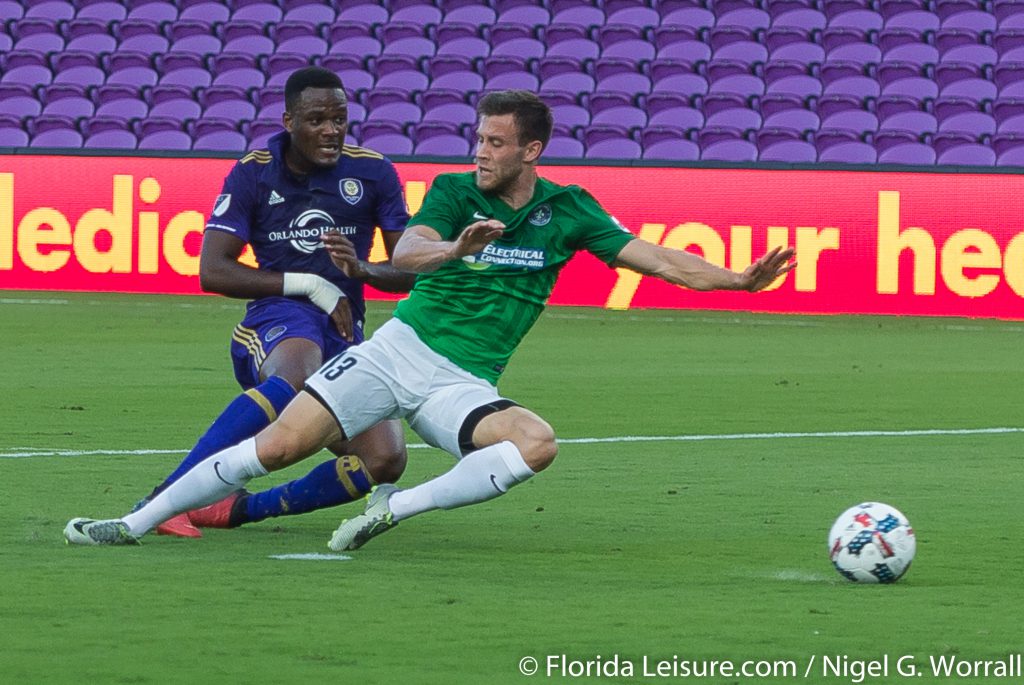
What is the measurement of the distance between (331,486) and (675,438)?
3781mm

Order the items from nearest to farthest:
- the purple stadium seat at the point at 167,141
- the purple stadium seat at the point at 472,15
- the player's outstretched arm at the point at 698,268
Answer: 1. the player's outstretched arm at the point at 698,268
2. the purple stadium seat at the point at 167,141
3. the purple stadium seat at the point at 472,15

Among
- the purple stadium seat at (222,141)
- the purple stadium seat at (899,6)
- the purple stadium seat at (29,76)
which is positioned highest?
the purple stadium seat at (899,6)

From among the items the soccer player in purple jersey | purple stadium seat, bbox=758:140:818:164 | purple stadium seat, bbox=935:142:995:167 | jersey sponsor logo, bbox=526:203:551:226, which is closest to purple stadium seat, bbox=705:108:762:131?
purple stadium seat, bbox=758:140:818:164

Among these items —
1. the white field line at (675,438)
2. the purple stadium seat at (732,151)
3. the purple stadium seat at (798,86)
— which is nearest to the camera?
the white field line at (675,438)

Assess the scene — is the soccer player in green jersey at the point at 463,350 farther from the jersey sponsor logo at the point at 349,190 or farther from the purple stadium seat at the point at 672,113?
the purple stadium seat at the point at 672,113

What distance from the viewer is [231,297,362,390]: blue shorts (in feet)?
26.8

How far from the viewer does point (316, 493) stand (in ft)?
26.2

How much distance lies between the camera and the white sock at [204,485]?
7.20m

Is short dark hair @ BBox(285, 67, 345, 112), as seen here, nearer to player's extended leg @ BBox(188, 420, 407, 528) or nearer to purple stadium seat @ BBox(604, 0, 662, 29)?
player's extended leg @ BBox(188, 420, 407, 528)

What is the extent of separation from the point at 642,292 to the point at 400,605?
1507 cm

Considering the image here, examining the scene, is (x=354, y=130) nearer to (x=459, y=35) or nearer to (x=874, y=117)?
(x=459, y=35)

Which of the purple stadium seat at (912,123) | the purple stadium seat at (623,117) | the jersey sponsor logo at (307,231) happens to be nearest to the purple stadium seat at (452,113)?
the purple stadium seat at (623,117)

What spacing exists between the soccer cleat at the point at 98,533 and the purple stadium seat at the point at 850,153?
15.5m

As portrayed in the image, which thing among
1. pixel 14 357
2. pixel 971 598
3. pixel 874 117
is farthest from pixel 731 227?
pixel 971 598
